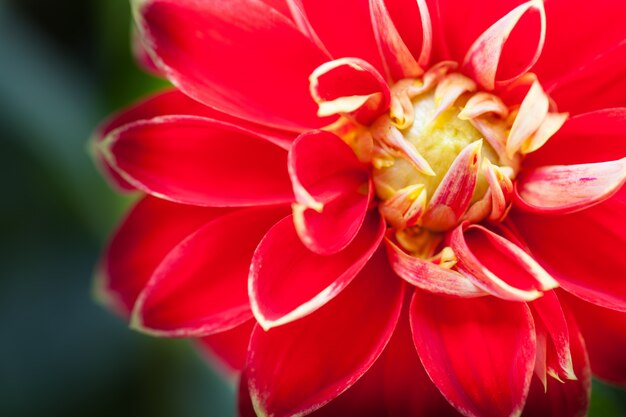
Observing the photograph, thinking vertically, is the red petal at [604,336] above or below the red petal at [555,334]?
below

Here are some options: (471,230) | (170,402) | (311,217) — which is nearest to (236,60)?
(311,217)

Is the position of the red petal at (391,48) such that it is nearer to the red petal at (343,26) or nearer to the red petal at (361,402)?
the red petal at (343,26)

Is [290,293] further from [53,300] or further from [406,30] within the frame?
[53,300]

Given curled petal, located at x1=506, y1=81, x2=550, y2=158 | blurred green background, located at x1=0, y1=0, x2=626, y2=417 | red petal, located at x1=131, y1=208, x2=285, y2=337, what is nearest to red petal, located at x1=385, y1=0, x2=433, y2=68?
curled petal, located at x1=506, y1=81, x2=550, y2=158

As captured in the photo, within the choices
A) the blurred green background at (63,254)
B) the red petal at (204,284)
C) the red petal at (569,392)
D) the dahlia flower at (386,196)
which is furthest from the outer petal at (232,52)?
the blurred green background at (63,254)

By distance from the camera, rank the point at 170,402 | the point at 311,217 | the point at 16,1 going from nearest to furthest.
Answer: the point at 311,217 → the point at 170,402 → the point at 16,1
